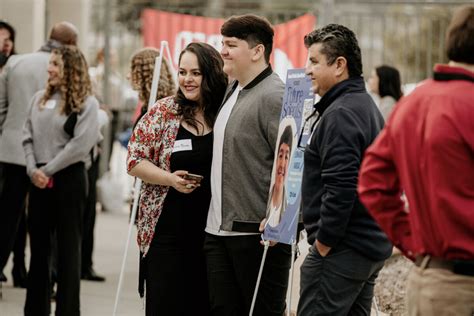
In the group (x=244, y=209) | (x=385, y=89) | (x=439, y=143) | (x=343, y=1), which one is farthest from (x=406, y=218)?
(x=343, y=1)

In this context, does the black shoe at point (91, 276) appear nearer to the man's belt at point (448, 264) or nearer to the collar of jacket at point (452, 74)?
the man's belt at point (448, 264)

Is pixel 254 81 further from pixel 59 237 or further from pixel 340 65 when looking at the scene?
pixel 59 237

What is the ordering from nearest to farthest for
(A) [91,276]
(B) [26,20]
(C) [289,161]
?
(C) [289,161], (A) [91,276], (B) [26,20]

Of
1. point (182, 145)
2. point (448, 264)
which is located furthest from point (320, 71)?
point (448, 264)

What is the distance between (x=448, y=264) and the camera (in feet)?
13.4

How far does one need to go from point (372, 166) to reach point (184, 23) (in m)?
9.65

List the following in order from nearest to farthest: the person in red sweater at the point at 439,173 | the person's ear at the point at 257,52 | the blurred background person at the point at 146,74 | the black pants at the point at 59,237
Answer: the person in red sweater at the point at 439,173, the person's ear at the point at 257,52, the black pants at the point at 59,237, the blurred background person at the point at 146,74

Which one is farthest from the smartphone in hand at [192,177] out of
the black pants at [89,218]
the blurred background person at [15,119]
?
the black pants at [89,218]

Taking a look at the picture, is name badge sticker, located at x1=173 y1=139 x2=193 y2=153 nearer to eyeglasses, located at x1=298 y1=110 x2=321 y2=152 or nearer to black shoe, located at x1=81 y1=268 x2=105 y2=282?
eyeglasses, located at x1=298 y1=110 x2=321 y2=152

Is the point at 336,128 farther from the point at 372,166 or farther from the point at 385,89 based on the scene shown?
the point at 385,89

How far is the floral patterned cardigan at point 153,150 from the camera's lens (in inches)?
246

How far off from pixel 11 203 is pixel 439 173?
5.80 metres

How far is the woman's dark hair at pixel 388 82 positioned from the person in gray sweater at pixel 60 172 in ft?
13.1

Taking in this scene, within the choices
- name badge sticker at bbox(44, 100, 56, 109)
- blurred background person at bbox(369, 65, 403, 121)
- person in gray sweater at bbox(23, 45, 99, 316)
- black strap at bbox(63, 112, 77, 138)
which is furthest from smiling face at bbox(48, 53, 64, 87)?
blurred background person at bbox(369, 65, 403, 121)
